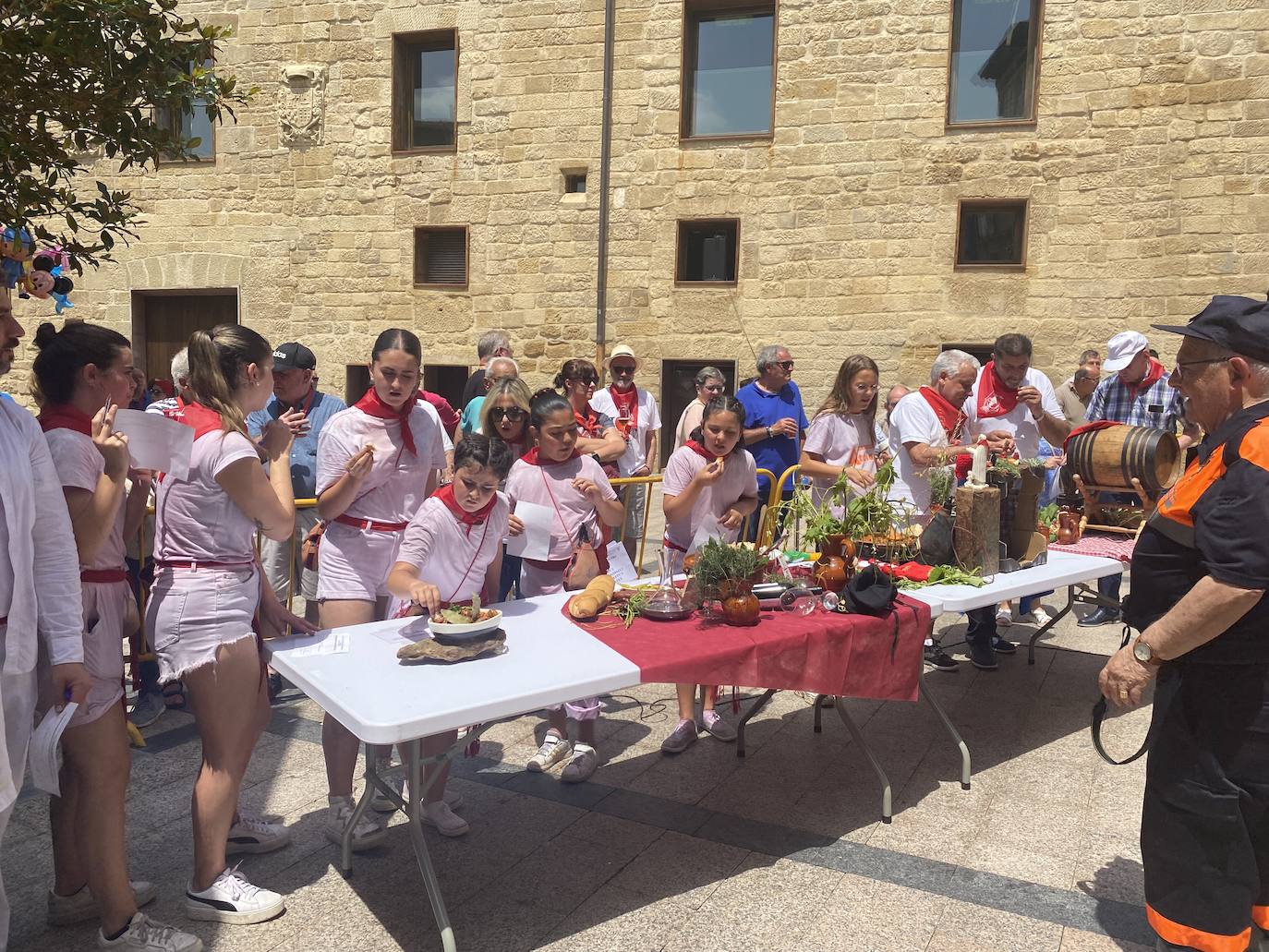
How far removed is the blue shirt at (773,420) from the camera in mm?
6586

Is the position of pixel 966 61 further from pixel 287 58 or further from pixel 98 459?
pixel 98 459

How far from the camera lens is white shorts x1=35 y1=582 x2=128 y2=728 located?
2711 millimetres

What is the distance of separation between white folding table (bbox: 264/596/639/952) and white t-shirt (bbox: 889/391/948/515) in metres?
2.57

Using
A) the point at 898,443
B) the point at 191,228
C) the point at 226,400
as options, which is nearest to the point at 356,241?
the point at 191,228

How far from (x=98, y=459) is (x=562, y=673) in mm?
Result: 1379

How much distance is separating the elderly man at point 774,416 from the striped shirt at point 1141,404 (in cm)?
200

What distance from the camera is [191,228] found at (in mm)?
14445

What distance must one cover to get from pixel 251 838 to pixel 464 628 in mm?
1182

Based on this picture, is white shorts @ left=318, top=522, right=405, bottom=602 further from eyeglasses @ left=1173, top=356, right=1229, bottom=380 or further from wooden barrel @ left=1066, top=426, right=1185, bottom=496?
wooden barrel @ left=1066, top=426, right=1185, bottom=496

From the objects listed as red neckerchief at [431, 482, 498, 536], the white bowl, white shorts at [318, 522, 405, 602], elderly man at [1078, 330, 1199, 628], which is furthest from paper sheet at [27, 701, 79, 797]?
elderly man at [1078, 330, 1199, 628]

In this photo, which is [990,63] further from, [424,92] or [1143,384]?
[424,92]

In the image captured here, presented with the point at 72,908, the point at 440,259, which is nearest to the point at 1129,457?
the point at 72,908

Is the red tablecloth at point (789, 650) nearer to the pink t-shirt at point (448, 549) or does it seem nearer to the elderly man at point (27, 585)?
the pink t-shirt at point (448, 549)

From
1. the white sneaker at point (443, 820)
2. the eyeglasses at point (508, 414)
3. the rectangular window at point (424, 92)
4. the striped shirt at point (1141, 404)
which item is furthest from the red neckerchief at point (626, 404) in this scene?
the rectangular window at point (424, 92)
